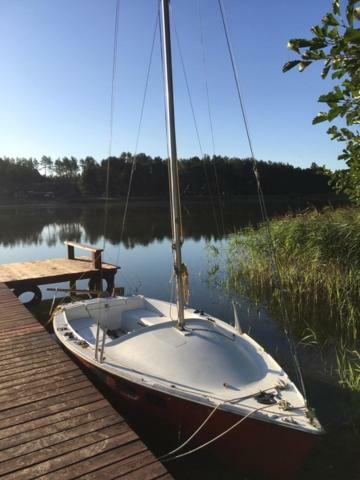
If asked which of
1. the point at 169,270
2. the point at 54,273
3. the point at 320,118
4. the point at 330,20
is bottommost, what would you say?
the point at 169,270

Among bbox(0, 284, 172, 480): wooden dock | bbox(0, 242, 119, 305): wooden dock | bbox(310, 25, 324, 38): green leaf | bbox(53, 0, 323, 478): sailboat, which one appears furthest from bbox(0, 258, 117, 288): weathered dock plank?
bbox(310, 25, 324, 38): green leaf

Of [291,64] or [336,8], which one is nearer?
[336,8]

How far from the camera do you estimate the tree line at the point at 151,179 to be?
75875mm

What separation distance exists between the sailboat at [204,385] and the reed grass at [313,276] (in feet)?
9.33

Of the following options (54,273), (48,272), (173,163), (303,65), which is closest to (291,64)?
(303,65)

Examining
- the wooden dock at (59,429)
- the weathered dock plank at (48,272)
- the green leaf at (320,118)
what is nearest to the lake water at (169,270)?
the weathered dock plank at (48,272)

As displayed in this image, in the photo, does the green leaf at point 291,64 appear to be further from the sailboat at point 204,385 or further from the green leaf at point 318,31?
the sailboat at point 204,385

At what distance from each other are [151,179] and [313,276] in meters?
70.3

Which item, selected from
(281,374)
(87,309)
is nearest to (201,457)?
(281,374)

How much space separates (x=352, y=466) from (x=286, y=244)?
304 inches

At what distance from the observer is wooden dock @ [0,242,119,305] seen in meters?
11.3

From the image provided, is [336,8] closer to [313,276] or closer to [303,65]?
[303,65]

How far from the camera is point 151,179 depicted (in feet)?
259

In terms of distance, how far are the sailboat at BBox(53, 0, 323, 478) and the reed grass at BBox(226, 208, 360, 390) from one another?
2.84m
